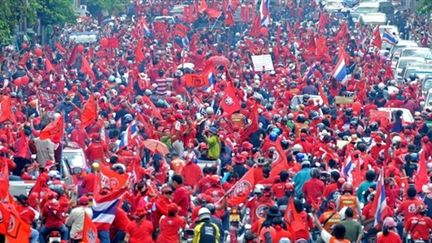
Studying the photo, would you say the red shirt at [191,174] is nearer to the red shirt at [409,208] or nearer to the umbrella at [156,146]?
the umbrella at [156,146]

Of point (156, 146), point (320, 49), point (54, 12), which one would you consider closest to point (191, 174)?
point (156, 146)

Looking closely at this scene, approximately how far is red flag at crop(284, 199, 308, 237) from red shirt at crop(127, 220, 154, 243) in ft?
5.52

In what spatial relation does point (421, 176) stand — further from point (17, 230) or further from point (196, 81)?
point (196, 81)

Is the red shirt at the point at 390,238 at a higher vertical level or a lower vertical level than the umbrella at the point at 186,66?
higher

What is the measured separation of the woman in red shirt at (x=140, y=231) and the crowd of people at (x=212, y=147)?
0.07ft

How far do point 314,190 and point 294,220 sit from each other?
2451 millimetres

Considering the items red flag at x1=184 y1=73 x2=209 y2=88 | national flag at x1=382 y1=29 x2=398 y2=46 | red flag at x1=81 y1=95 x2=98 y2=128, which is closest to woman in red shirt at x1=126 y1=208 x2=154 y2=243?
red flag at x1=81 y1=95 x2=98 y2=128

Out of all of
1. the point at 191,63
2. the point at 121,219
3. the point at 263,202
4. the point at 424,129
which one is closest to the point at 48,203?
the point at 121,219

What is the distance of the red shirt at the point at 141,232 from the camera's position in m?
21.0

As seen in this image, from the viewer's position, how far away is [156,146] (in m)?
28.5

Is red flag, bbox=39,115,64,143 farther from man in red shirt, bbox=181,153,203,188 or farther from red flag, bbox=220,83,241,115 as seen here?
red flag, bbox=220,83,241,115

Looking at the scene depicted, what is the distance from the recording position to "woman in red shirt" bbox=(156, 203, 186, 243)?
21156mm

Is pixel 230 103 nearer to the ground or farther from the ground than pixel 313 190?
nearer to the ground

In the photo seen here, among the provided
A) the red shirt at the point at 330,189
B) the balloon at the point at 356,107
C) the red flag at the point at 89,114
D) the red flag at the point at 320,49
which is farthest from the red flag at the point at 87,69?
the red shirt at the point at 330,189
